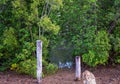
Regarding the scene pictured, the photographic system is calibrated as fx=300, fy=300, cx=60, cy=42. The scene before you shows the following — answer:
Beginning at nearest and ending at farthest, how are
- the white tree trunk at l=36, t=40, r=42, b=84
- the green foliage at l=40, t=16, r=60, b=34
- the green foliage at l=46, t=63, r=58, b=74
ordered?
the white tree trunk at l=36, t=40, r=42, b=84
the green foliage at l=40, t=16, r=60, b=34
the green foliage at l=46, t=63, r=58, b=74

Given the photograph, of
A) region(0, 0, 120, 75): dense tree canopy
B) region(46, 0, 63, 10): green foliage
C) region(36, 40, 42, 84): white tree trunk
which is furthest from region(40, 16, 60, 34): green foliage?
region(36, 40, 42, 84): white tree trunk

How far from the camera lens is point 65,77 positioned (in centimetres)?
614

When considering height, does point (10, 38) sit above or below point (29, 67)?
above

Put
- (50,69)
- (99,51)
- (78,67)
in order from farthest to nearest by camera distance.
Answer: (99,51), (50,69), (78,67)

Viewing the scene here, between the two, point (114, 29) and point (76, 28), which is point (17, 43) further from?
point (114, 29)

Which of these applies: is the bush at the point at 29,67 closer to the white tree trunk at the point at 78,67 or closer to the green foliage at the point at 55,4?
the white tree trunk at the point at 78,67

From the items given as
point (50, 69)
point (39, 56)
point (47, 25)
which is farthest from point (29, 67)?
point (47, 25)

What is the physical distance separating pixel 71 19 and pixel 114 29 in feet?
3.29

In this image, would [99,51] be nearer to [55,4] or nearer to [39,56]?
[55,4]

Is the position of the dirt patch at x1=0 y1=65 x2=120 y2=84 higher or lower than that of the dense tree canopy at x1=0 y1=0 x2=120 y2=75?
lower

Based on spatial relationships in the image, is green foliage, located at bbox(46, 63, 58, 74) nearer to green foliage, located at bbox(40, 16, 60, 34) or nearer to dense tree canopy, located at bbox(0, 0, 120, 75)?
dense tree canopy, located at bbox(0, 0, 120, 75)

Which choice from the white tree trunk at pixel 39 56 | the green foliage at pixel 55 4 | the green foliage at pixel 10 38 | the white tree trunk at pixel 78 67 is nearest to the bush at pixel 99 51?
the white tree trunk at pixel 78 67

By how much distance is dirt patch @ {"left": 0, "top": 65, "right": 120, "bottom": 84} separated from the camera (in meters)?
5.82

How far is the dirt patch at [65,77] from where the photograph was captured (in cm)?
582
